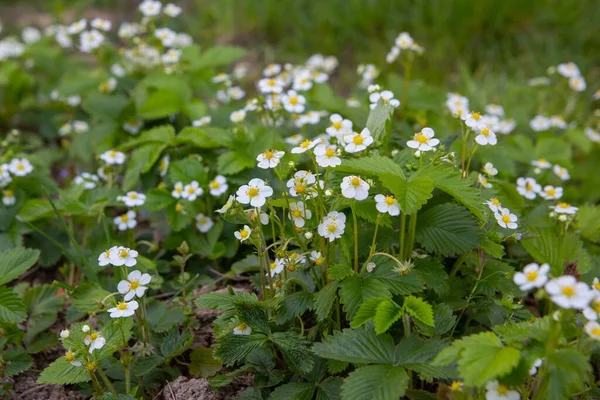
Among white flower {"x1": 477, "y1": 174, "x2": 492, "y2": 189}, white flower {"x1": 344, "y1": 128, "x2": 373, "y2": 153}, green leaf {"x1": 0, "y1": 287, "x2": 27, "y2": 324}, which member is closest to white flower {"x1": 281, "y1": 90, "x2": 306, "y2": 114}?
white flower {"x1": 344, "y1": 128, "x2": 373, "y2": 153}

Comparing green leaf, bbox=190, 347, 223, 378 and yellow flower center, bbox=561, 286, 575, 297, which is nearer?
yellow flower center, bbox=561, 286, 575, 297

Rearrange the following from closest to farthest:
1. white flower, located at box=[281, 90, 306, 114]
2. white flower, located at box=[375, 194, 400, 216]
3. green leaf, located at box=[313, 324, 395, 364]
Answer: green leaf, located at box=[313, 324, 395, 364], white flower, located at box=[375, 194, 400, 216], white flower, located at box=[281, 90, 306, 114]

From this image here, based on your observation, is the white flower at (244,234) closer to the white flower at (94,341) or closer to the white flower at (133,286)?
the white flower at (133,286)

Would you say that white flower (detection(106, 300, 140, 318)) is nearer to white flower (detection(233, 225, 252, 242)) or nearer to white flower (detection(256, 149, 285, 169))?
white flower (detection(233, 225, 252, 242))

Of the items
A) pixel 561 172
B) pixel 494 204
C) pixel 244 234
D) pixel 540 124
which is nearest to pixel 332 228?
pixel 244 234

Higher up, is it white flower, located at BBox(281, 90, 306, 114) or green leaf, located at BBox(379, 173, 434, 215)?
green leaf, located at BBox(379, 173, 434, 215)

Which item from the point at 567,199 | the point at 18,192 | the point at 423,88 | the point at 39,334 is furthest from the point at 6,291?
the point at 567,199

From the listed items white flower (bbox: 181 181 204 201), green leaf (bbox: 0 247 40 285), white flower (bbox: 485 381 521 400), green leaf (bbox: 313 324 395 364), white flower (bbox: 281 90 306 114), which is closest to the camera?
white flower (bbox: 485 381 521 400)
